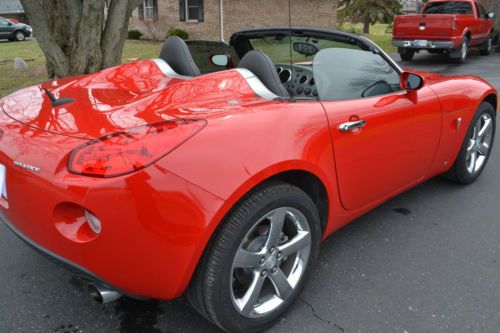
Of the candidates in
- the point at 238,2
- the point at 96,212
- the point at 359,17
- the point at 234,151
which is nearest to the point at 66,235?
the point at 96,212

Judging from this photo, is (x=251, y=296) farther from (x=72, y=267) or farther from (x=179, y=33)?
(x=179, y=33)

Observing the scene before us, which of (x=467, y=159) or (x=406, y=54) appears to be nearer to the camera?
(x=467, y=159)

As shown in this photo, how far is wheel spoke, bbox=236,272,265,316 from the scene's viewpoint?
2.15m

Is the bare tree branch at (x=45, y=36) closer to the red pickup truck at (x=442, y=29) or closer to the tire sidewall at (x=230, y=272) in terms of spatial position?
the tire sidewall at (x=230, y=272)

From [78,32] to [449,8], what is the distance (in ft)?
37.9

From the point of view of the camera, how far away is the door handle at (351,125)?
248 cm

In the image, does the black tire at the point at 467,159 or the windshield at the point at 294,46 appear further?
the black tire at the point at 467,159

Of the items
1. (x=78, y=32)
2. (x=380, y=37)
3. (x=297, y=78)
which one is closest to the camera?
(x=297, y=78)

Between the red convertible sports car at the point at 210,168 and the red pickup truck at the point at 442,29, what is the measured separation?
10.7 metres

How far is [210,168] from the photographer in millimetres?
1881

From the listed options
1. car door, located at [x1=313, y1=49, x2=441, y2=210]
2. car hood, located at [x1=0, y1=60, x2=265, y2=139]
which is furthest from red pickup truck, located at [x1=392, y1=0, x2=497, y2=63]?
car hood, located at [x1=0, y1=60, x2=265, y2=139]

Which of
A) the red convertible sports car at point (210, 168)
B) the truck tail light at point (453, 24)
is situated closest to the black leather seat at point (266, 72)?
the red convertible sports car at point (210, 168)

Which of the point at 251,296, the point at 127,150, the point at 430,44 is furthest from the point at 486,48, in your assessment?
the point at 127,150

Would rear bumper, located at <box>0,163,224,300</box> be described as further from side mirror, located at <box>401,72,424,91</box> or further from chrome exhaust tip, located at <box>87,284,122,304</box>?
side mirror, located at <box>401,72,424,91</box>
